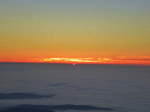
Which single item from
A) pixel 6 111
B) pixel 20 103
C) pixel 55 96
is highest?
pixel 55 96

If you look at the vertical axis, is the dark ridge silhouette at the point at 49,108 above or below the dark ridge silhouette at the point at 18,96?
below

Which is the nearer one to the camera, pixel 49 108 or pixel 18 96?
pixel 49 108

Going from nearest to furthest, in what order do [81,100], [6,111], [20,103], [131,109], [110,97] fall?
1. [6,111]
2. [131,109]
3. [20,103]
4. [81,100]
5. [110,97]

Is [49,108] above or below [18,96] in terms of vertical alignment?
below

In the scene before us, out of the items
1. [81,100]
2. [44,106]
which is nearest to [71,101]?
[81,100]

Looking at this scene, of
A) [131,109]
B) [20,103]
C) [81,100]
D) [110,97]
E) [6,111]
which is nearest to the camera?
[6,111]

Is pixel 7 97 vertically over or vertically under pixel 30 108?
over

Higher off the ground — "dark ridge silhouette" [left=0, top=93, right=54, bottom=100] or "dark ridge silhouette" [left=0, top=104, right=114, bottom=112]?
"dark ridge silhouette" [left=0, top=93, right=54, bottom=100]

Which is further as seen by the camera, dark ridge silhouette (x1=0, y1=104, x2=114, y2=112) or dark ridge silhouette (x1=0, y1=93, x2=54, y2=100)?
dark ridge silhouette (x1=0, y1=93, x2=54, y2=100)

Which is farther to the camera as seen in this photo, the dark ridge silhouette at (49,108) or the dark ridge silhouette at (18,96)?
the dark ridge silhouette at (18,96)

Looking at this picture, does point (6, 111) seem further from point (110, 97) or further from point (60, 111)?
point (110, 97)

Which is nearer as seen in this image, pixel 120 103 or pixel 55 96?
pixel 120 103
